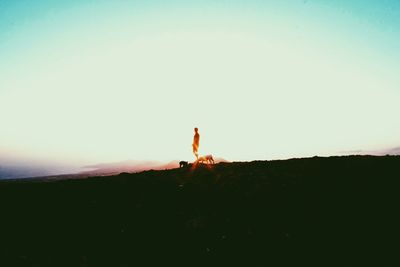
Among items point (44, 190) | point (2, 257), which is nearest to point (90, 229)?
point (2, 257)


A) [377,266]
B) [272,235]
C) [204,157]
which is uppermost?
[204,157]

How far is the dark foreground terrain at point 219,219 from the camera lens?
13.0 metres

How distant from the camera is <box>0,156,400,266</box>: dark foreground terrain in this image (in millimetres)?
13047

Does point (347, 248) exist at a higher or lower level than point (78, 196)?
lower

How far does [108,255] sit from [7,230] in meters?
6.80

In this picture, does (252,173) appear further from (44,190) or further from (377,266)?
(44,190)

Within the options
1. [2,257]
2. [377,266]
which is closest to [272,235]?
[377,266]

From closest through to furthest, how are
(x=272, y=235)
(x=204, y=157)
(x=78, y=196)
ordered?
1. (x=272, y=235)
2. (x=78, y=196)
3. (x=204, y=157)

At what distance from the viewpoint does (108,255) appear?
14086mm

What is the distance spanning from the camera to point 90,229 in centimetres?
1630

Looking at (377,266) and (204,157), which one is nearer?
(377,266)

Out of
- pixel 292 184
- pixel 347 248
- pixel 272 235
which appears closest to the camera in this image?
pixel 347 248

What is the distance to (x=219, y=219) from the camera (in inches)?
608

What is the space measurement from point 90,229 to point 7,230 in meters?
4.66
